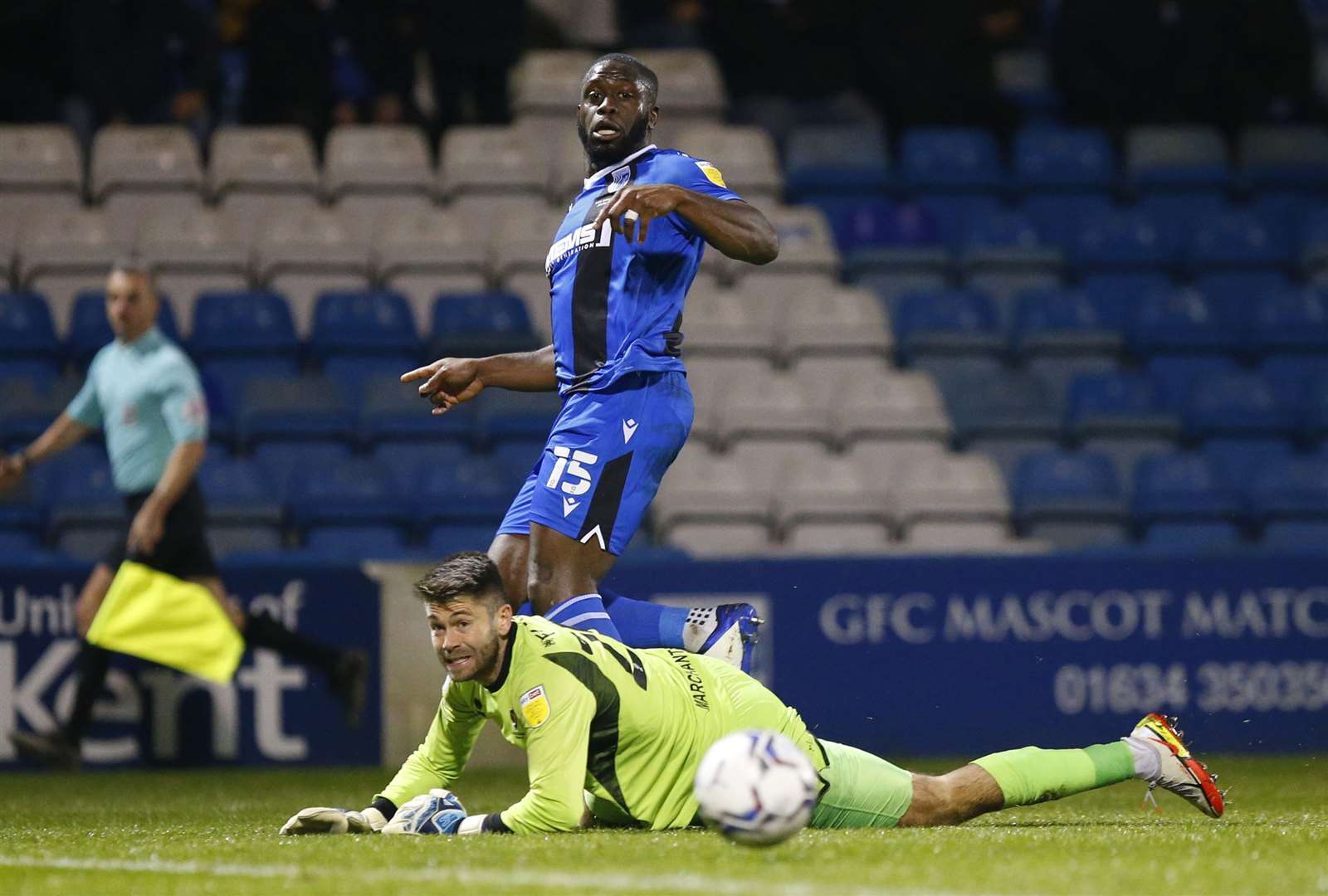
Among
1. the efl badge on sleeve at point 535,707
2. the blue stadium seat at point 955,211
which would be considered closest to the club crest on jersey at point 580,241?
the efl badge on sleeve at point 535,707

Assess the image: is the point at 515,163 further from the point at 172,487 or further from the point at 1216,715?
the point at 1216,715

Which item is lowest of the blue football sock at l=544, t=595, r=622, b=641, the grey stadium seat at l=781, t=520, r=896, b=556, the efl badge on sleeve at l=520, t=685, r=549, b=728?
the efl badge on sleeve at l=520, t=685, r=549, b=728

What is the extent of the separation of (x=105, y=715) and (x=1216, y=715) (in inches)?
221

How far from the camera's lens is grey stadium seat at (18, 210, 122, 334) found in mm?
11695

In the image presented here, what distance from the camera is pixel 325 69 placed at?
12.7 metres

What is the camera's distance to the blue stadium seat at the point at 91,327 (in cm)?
1111

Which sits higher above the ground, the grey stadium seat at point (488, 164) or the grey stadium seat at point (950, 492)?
the grey stadium seat at point (488, 164)

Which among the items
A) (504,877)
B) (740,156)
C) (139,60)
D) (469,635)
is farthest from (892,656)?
(139,60)

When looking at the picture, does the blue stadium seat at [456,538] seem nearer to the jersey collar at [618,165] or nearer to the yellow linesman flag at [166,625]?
the yellow linesman flag at [166,625]

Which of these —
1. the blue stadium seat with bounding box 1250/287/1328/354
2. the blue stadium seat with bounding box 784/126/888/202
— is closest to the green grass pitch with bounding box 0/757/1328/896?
the blue stadium seat with bounding box 1250/287/1328/354

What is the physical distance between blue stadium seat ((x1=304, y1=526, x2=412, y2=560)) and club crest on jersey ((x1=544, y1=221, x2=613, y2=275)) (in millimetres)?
4314

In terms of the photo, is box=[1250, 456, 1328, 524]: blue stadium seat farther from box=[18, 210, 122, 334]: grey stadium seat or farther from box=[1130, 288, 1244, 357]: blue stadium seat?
box=[18, 210, 122, 334]: grey stadium seat

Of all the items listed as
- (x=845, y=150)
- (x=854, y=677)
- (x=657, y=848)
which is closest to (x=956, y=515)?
(x=854, y=677)

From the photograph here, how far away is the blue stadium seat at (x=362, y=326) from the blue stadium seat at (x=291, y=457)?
778 millimetres
